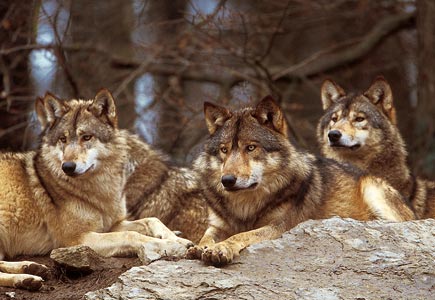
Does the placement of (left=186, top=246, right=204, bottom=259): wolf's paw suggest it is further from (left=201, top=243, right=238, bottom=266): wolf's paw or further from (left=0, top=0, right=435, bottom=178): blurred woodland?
(left=0, top=0, right=435, bottom=178): blurred woodland

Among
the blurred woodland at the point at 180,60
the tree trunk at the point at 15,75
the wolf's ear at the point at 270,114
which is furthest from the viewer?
the blurred woodland at the point at 180,60

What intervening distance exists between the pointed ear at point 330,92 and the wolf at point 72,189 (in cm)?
257

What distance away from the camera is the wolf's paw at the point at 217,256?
17.2ft

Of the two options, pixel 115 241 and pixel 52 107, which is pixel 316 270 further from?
pixel 52 107

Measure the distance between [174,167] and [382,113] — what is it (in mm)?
2359

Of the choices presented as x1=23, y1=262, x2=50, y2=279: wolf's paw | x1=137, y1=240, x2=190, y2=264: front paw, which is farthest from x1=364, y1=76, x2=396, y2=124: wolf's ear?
x1=23, y1=262, x2=50, y2=279: wolf's paw

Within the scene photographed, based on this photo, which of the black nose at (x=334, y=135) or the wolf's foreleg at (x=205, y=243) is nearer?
the wolf's foreleg at (x=205, y=243)

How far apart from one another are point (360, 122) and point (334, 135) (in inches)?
14.8

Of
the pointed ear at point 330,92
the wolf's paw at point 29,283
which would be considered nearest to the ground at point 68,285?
the wolf's paw at point 29,283

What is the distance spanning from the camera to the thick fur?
7891 mm

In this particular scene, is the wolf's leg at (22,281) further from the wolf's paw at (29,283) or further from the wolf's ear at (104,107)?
Answer: the wolf's ear at (104,107)

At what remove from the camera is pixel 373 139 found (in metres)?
8.31

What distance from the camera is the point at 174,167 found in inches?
328

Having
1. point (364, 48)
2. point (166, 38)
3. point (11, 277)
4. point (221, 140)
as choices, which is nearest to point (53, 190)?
point (11, 277)
